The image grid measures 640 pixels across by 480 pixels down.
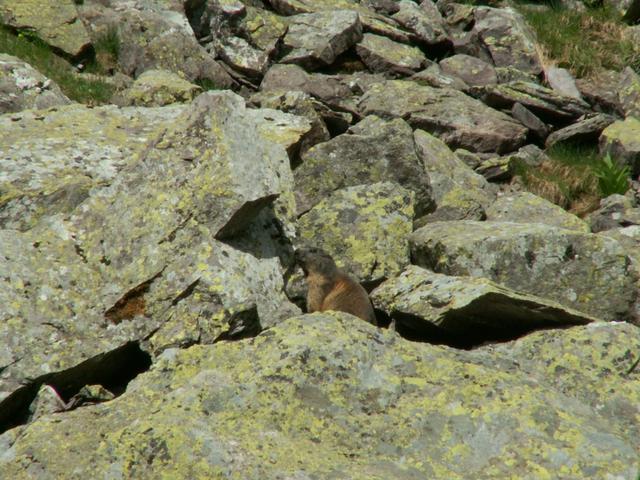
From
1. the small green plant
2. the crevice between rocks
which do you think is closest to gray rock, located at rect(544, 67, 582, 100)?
the small green plant

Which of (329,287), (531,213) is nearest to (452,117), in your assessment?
(531,213)

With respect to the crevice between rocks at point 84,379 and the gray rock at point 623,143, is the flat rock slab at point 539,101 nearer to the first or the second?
the gray rock at point 623,143

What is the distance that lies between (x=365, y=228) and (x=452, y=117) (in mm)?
6365

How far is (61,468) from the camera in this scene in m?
5.67

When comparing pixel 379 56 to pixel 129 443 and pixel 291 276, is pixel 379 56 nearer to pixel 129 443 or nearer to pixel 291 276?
pixel 291 276

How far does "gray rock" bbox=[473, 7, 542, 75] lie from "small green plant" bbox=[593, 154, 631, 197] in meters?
5.26

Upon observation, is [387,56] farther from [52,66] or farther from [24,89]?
[24,89]

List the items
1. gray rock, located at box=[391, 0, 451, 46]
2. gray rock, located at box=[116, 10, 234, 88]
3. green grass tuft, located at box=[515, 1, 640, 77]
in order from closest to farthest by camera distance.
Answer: gray rock, located at box=[116, 10, 234, 88], gray rock, located at box=[391, 0, 451, 46], green grass tuft, located at box=[515, 1, 640, 77]

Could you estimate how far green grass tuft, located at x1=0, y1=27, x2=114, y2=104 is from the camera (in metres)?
14.8

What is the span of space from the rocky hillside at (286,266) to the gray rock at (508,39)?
2280 millimetres

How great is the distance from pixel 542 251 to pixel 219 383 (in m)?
5.23

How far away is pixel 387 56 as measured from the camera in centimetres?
1869

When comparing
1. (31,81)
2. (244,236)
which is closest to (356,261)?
(244,236)

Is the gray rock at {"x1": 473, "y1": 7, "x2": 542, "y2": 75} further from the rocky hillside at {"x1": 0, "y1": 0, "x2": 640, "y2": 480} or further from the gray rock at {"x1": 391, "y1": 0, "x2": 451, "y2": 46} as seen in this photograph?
the rocky hillside at {"x1": 0, "y1": 0, "x2": 640, "y2": 480}
